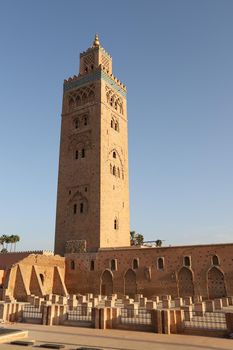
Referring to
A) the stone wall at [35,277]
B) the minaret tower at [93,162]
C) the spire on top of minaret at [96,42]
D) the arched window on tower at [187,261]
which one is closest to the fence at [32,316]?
the stone wall at [35,277]

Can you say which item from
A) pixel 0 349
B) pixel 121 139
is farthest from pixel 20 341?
pixel 121 139

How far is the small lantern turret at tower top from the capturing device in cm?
3253

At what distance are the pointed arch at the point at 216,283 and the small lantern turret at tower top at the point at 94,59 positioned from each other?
71.4 feet

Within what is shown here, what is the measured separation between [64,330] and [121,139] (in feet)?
75.6

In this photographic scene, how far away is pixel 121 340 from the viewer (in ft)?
30.7

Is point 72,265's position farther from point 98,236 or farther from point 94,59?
point 94,59

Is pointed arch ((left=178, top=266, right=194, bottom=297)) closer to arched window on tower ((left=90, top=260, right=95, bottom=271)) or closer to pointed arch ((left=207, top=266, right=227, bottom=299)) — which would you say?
pointed arch ((left=207, top=266, right=227, bottom=299))

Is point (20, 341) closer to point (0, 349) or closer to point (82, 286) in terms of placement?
point (0, 349)

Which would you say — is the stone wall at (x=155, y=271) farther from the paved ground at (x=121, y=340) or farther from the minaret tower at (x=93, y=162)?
the paved ground at (x=121, y=340)

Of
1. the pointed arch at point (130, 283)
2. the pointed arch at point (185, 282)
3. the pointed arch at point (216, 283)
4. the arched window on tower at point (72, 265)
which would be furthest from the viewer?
the arched window on tower at point (72, 265)

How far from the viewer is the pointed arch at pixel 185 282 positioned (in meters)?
21.6

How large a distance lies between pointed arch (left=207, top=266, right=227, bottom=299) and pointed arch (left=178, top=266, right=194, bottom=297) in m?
1.18

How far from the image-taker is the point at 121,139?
32250 mm

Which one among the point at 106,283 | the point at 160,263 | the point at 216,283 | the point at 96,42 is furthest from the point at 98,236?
the point at 96,42
